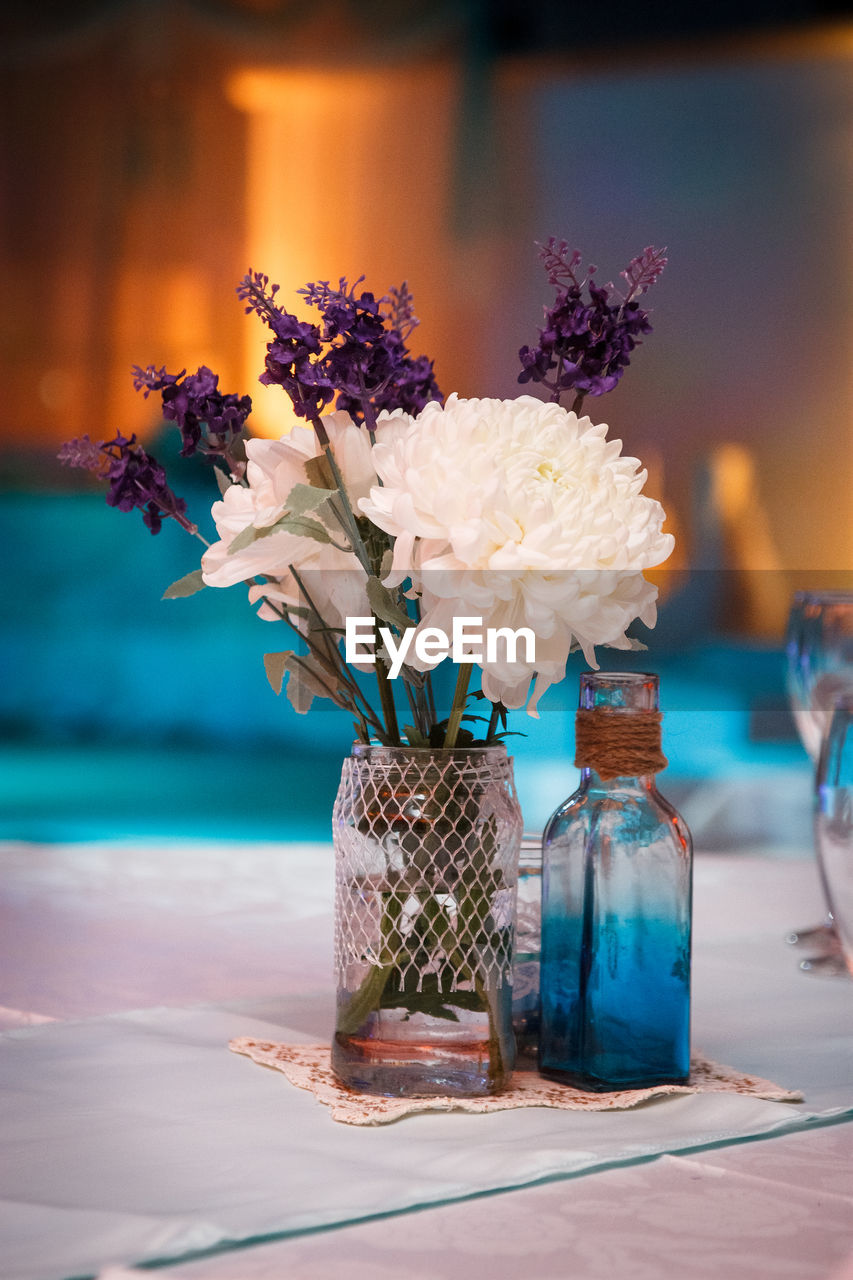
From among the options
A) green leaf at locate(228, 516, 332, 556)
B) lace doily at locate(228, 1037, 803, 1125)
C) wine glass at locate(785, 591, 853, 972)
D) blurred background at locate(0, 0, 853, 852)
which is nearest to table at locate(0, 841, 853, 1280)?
lace doily at locate(228, 1037, 803, 1125)

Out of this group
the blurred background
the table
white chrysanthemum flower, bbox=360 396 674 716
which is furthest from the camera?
the blurred background

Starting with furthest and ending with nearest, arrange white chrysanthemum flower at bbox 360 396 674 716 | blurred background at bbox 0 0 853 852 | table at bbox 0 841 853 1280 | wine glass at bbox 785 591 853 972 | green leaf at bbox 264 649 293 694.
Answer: blurred background at bbox 0 0 853 852, wine glass at bbox 785 591 853 972, green leaf at bbox 264 649 293 694, white chrysanthemum flower at bbox 360 396 674 716, table at bbox 0 841 853 1280

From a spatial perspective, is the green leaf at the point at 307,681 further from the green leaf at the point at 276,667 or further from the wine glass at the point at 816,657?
the wine glass at the point at 816,657

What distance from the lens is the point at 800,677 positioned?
90cm

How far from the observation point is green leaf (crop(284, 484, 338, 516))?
1.88ft

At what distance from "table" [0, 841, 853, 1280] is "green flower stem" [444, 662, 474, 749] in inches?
6.0

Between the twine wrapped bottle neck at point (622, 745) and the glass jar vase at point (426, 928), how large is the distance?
0.04 meters

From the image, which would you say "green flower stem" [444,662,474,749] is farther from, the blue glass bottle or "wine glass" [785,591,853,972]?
"wine glass" [785,591,853,972]

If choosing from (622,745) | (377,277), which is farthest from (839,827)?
(377,277)

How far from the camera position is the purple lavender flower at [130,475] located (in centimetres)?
63

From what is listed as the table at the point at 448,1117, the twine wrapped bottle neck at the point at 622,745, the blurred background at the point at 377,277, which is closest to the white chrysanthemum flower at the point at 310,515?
the twine wrapped bottle neck at the point at 622,745

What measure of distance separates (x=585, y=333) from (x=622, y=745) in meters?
0.18

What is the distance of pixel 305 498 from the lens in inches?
22.7

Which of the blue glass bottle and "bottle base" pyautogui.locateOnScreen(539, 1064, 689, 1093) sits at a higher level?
the blue glass bottle
